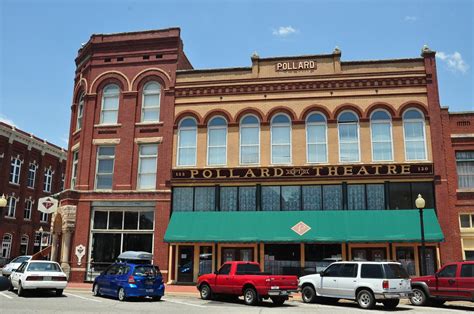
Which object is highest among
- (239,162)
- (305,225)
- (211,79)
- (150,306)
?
(211,79)

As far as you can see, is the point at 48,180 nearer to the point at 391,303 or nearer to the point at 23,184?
the point at 23,184

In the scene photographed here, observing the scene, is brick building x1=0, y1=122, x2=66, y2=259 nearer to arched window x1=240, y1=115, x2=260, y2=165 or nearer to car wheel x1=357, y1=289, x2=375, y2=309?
arched window x1=240, y1=115, x2=260, y2=165

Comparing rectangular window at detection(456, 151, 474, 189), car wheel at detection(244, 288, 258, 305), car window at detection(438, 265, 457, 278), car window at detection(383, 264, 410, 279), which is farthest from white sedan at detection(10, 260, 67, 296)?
rectangular window at detection(456, 151, 474, 189)

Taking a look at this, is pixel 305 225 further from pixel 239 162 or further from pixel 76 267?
pixel 76 267

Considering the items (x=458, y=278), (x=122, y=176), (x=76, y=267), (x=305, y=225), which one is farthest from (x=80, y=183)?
(x=458, y=278)

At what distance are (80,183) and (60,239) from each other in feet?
12.8

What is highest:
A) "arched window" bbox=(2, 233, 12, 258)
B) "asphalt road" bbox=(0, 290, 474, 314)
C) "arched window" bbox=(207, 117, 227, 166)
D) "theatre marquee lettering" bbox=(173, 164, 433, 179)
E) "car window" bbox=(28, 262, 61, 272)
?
"arched window" bbox=(207, 117, 227, 166)

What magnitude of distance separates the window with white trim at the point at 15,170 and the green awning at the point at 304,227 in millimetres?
29900

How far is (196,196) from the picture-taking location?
26.3m

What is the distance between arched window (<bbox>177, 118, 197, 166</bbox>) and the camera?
2694 cm

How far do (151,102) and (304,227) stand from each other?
1230 cm

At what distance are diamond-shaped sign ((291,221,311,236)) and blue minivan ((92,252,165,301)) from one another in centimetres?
834

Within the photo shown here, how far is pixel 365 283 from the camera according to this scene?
16266 mm

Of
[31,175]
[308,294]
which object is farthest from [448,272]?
[31,175]
